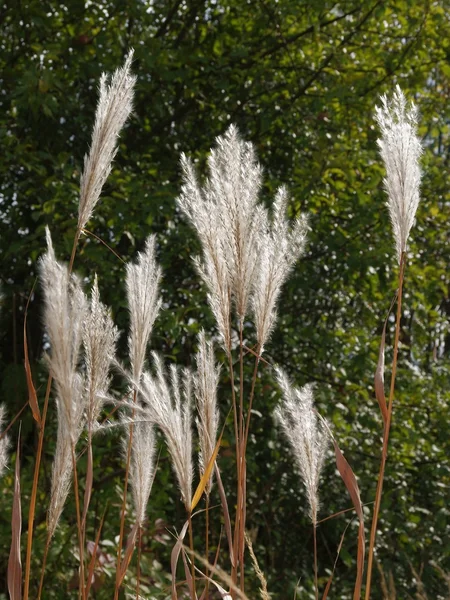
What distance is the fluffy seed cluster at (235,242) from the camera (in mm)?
1265

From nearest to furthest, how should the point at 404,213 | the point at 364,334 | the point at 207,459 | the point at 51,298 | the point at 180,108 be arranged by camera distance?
1. the point at 51,298
2. the point at 404,213
3. the point at 207,459
4. the point at 364,334
5. the point at 180,108

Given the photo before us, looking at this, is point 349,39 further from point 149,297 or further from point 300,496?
point 149,297

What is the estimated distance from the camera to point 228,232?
4.14 ft

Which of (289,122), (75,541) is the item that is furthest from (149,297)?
(289,122)

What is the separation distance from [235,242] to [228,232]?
0.06 ft

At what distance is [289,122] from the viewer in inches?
171

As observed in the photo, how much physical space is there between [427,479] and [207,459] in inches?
130

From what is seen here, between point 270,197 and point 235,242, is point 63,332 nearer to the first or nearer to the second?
point 235,242

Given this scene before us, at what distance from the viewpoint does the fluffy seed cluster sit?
126 centimetres

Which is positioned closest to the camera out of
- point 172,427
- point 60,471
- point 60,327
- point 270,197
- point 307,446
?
point 60,327

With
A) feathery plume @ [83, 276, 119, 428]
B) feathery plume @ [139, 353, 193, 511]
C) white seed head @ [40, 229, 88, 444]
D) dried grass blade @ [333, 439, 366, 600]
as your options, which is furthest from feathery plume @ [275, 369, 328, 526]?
white seed head @ [40, 229, 88, 444]

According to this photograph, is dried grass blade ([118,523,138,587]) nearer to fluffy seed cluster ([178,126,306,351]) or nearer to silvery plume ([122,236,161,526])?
silvery plume ([122,236,161,526])

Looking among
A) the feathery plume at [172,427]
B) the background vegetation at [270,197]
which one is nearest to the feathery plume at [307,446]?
the feathery plume at [172,427]

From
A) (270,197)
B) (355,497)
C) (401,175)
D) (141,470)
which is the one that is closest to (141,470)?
(141,470)
